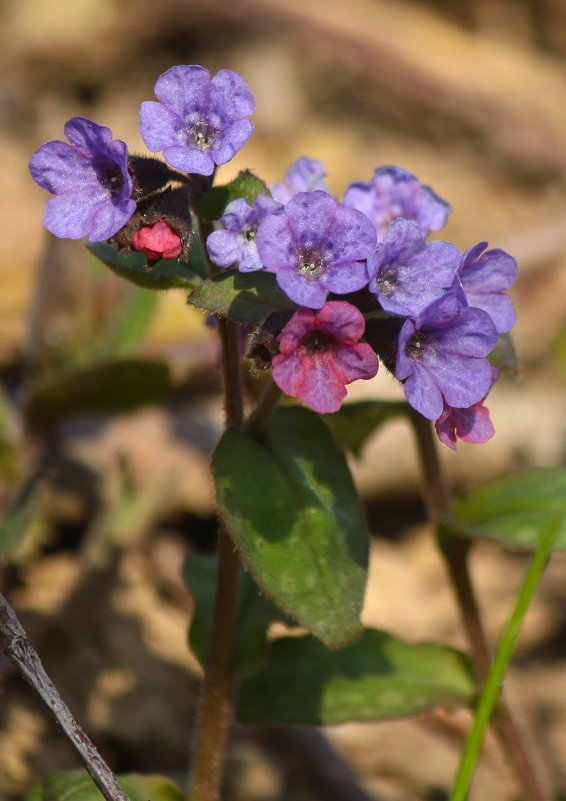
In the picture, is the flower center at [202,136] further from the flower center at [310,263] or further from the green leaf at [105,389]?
the green leaf at [105,389]

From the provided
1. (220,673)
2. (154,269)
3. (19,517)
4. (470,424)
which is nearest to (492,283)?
(470,424)

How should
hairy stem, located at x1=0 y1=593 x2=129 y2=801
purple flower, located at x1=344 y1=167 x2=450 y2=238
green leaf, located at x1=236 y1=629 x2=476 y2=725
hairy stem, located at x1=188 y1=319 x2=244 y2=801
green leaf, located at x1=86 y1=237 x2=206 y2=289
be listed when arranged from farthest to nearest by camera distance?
green leaf, located at x1=236 y1=629 x2=476 y2=725 → purple flower, located at x1=344 y1=167 x2=450 y2=238 → hairy stem, located at x1=188 y1=319 x2=244 y2=801 → green leaf, located at x1=86 y1=237 x2=206 y2=289 → hairy stem, located at x1=0 y1=593 x2=129 y2=801

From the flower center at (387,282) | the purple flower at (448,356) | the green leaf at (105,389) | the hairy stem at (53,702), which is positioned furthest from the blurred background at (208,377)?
the flower center at (387,282)

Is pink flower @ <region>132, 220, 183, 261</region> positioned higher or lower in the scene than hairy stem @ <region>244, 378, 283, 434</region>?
higher

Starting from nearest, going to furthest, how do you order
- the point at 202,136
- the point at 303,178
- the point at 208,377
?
the point at 202,136 < the point at 303,178 < the point at 208,377

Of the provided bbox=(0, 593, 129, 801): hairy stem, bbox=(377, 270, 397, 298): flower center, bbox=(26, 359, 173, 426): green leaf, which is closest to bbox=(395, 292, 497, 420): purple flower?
bbox=(377, 270, 397, 298): flower center

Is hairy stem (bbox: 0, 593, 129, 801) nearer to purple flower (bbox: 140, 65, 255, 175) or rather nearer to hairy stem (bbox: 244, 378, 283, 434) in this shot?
hairy stem (bbox: 244, 378, 283, 434)

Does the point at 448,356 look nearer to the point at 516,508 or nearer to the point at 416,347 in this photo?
the point at 416,347
